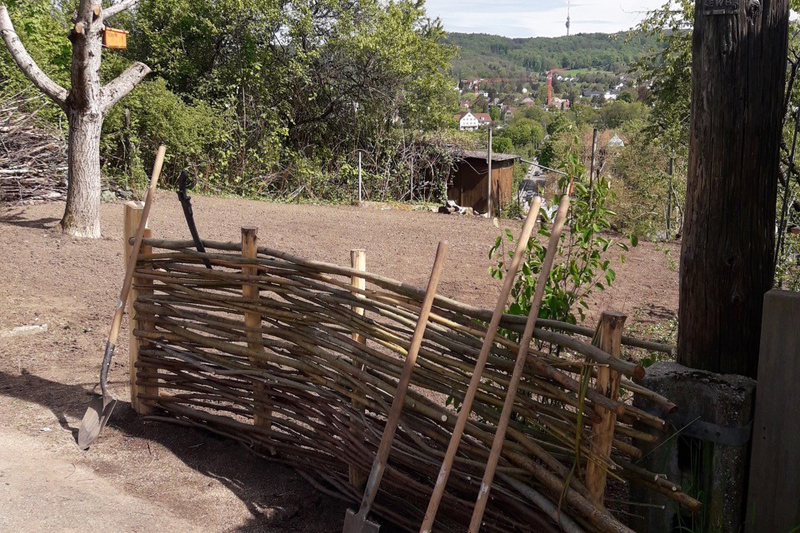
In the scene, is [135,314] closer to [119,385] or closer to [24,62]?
[119,385]

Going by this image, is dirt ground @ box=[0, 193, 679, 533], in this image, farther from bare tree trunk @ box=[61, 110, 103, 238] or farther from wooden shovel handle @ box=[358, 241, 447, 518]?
wooden shovel handle @ box=[358, 241, 447, 518]

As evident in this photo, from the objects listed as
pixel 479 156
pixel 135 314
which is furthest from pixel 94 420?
pixel 479 156

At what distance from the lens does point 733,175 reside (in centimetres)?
229

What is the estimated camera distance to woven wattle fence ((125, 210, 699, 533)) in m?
2.47

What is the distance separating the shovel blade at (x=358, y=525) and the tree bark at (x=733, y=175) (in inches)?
54.2

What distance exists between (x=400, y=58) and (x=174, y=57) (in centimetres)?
511

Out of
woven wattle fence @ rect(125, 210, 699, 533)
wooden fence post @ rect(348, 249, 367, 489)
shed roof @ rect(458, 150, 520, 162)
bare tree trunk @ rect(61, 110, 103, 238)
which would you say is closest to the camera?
woven wattle fence @ rect(125, 210, 699, 533)

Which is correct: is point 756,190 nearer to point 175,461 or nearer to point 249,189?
point 175,461

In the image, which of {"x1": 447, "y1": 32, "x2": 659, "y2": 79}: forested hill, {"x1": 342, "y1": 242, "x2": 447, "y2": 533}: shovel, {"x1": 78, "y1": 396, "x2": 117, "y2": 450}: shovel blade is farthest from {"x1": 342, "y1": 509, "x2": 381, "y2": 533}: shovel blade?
{"x1": 447, "y1": 32, "x2": 659, "y2": 79}: forested hill

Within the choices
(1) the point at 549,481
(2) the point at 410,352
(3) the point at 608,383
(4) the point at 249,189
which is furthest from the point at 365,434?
(4) the point at 249,189

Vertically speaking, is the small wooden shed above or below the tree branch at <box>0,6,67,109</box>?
below

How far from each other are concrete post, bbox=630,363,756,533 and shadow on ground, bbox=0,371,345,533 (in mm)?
1546

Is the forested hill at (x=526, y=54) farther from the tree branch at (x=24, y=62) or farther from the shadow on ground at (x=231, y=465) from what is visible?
the shadow on ground at (x=231, y=465)

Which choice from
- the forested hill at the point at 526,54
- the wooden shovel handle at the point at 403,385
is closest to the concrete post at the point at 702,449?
the wooden shovel handle at the point at 403,385
